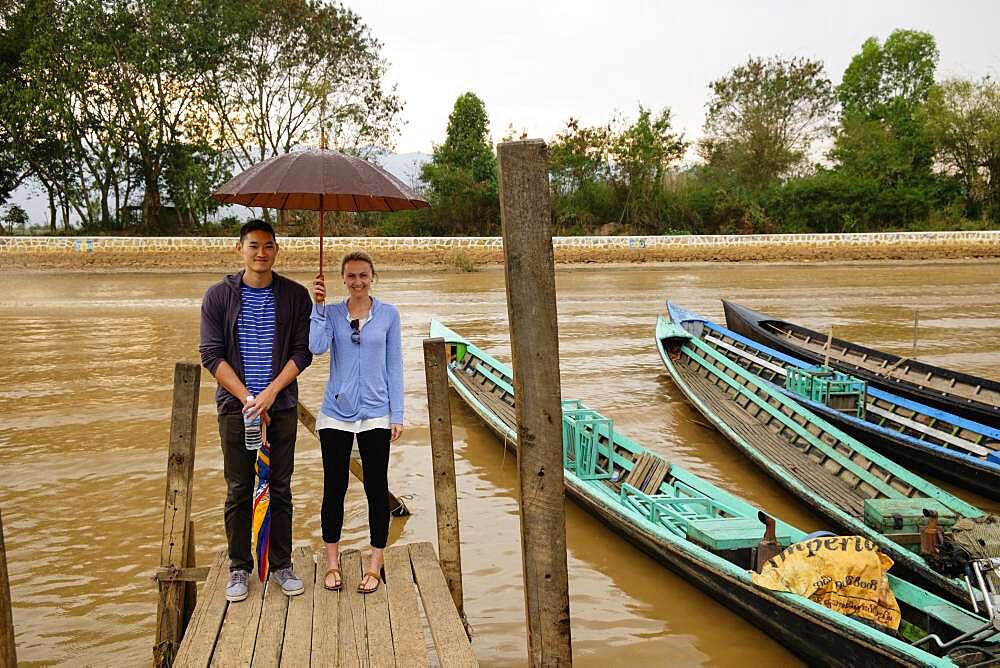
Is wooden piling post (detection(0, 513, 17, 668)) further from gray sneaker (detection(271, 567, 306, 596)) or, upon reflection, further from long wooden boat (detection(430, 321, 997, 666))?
long wooden boat (detection(430, 321, 997, 666))

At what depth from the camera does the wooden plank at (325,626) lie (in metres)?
3.12

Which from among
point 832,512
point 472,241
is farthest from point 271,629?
point 472,241

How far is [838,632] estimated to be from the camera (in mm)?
3836

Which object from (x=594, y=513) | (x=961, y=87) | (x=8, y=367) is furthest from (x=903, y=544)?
(x=961, y=87)

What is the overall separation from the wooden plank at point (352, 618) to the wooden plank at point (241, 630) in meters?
0.34

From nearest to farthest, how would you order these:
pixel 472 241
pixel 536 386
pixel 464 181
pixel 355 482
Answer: pixel 536 386 < pixel 355 482 < pixel 472 241 < pixel 464 181

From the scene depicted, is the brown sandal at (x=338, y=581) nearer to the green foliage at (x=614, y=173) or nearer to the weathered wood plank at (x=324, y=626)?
the weathered wood plank at (x=324, y=626)

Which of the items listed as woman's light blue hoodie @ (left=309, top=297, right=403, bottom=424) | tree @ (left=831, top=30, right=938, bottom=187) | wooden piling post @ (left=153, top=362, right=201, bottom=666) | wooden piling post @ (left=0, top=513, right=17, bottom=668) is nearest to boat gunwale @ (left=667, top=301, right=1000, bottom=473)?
woman's light blue hoodie @ (left=309, top=297, right=403, bottom=424)

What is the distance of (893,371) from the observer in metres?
9.67

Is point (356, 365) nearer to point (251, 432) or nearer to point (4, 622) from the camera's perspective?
point (251, 432)

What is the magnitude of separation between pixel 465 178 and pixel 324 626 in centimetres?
3077

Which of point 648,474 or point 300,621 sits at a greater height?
point 300,621

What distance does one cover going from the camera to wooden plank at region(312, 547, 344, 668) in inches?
123

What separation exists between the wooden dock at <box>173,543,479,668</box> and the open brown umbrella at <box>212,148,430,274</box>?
4.82ft
